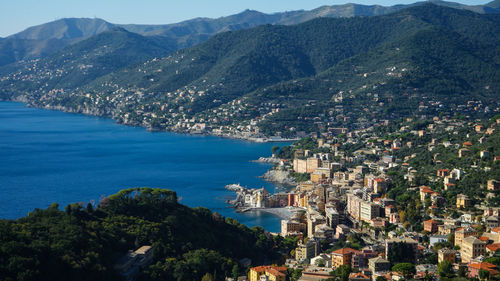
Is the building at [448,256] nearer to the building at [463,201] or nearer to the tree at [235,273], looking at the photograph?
the building at [463,201]

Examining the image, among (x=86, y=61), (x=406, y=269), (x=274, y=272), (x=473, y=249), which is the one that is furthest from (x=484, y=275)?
(x=86, y=61)

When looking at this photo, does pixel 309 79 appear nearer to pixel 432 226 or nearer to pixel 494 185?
pixel 494 185

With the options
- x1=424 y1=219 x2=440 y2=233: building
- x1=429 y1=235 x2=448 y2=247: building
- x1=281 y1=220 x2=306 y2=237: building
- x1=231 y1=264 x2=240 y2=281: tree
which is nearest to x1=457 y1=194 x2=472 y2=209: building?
x1=424 y1=219 x2=440 y2=233: building

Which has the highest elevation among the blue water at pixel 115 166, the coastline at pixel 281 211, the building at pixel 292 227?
the building at pixel 292 227

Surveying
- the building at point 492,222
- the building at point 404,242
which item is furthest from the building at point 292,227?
the building at point 492,222

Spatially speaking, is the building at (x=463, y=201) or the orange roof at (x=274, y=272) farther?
the building at (x=463, y=201)

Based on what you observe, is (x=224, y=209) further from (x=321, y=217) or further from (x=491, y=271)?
(x=491, y=271)

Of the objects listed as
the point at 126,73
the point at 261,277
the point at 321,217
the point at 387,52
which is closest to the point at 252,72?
the point at 387,52
